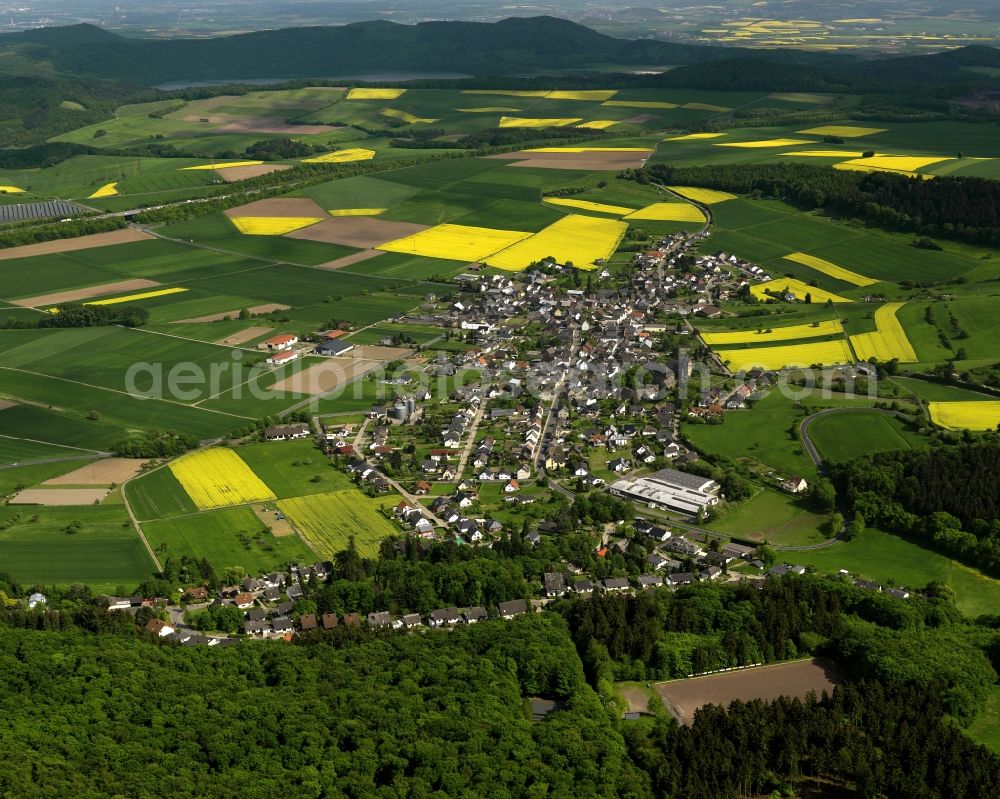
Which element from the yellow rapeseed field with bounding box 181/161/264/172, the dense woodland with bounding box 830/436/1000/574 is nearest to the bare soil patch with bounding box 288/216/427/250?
the yellow rapeseed field with bounding box 181/161/264/172

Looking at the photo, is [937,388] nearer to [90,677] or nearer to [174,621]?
[174,621]

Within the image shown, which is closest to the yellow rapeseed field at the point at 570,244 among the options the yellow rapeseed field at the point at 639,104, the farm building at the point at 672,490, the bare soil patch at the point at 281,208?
the bare soil patch at the point at 281,208

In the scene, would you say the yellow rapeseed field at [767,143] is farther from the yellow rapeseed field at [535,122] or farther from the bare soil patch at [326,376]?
the bare soil patch at [326,376]

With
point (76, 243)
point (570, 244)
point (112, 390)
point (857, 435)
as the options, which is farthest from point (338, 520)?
point (76, 243)

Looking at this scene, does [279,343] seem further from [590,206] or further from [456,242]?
[590,206]

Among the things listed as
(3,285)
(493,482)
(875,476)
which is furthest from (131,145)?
(875,476)

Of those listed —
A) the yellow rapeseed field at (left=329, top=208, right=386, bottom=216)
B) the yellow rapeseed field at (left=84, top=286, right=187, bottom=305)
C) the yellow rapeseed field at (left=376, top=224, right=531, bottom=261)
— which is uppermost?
the yellow rapeseed field at (left=329, top=208, right=386, bottom=216)

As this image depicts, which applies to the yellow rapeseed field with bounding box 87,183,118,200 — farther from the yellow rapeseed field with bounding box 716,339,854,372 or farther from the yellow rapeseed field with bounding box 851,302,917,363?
the yellow rapeseed field with bounding box 851,302,917,363
